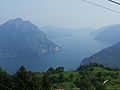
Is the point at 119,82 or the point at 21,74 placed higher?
the point at 119,82

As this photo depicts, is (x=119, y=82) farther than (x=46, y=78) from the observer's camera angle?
Yes

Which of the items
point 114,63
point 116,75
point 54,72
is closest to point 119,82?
point 116,75

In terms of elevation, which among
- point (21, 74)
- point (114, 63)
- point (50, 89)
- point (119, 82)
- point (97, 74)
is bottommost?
point (50, 89)

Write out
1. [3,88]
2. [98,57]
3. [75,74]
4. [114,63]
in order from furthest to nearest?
[98,57], [114,63], [75,74], [3,88]

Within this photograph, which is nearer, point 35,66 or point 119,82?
point 119,82

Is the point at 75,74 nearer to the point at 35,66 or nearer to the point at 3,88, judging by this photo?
the point at 3,88

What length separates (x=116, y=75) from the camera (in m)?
78.6

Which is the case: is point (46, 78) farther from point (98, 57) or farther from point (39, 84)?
point (98, 57)

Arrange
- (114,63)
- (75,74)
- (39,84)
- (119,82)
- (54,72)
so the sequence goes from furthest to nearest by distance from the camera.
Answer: (114,63) < (54,72) < (75,74) < (119,82) < (39,84)

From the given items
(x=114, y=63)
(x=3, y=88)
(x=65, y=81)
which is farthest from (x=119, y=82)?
(x=114, y=63)

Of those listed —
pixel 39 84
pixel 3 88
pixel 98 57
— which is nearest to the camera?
pixel 39 84

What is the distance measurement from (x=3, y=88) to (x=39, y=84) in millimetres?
5794

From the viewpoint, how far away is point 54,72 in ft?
301

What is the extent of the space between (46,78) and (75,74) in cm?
5945
